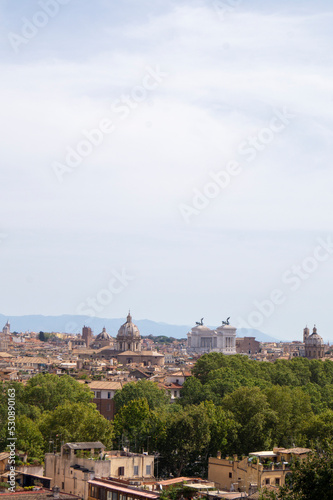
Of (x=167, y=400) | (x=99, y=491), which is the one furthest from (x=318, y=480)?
(x=167, y=400)

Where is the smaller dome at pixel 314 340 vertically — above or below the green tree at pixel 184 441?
above

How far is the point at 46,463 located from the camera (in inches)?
1657

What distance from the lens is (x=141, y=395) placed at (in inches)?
2837

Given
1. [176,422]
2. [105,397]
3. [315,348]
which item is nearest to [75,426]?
[176,422]

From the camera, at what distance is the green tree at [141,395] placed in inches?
2820

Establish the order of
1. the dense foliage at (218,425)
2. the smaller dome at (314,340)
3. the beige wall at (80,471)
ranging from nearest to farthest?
the beige wall at (80,471) → the dense foliage at (218,425) → the smaller dome at (314,340)

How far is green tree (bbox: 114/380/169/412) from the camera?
235ft

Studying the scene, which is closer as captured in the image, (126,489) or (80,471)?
(126,489)

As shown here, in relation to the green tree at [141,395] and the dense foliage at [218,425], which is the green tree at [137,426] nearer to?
the dense foliage at [218,425]

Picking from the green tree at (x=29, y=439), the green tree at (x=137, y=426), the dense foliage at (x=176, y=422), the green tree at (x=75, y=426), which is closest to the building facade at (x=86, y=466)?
the green tree at (x=29, y=439)

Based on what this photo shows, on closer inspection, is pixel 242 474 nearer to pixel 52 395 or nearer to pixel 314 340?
pixel 52 395

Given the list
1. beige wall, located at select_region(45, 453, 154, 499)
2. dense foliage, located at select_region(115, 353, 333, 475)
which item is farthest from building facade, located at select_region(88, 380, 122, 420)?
beige wall, located at select_region(45, 453, 154, 499)

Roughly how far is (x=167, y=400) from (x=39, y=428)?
2294 cm

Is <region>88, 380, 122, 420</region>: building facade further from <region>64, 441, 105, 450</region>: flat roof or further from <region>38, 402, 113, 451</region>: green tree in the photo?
<region>64, 441, 105, 450</region>: flat roof
